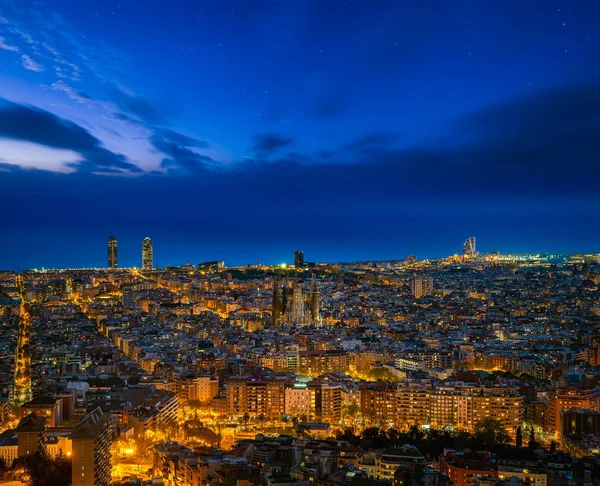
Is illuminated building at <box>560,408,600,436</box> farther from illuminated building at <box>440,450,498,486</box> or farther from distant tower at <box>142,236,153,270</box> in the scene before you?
distant tower at <box>142,236,153,270</box>

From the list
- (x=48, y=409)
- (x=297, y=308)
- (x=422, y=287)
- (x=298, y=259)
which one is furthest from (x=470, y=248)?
(x=48, y=409)

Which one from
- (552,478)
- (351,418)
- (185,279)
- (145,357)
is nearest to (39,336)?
(145,357)

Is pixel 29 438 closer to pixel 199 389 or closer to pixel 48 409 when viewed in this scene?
pixel 48 409

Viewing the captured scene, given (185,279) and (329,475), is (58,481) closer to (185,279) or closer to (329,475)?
(329,475)

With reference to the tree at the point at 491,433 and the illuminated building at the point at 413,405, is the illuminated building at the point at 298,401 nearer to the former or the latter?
the illuminated building at the point at 413,405

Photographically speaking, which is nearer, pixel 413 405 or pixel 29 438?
pixel 29 438
